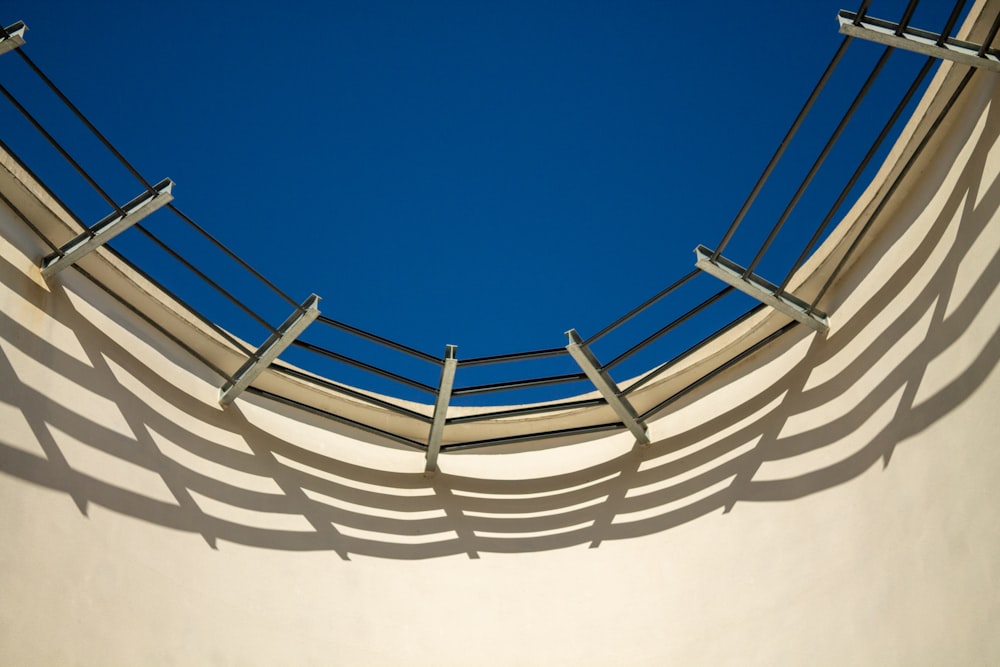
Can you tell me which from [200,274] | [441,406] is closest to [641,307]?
[441,406]

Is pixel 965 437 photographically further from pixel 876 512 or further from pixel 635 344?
pixel 635 344

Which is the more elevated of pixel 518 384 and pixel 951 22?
pixel 951 22

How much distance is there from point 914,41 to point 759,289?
372 centimetres

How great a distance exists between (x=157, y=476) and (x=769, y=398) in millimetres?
8449

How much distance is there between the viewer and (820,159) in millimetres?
11961

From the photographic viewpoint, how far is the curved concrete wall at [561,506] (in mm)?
11070

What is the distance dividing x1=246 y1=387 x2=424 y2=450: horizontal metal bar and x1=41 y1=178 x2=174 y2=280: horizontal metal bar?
310 cm

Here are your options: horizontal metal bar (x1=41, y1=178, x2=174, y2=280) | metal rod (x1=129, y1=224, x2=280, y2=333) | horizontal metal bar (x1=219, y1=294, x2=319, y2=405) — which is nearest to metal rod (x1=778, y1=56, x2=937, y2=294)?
horizontal metal bar (x1=219, y1=294, x2=319, y2=405)

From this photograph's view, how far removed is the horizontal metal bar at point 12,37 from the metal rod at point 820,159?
9132 mm

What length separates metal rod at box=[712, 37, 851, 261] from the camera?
11258 mm

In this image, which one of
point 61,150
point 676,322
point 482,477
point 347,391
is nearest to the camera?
point 61,150

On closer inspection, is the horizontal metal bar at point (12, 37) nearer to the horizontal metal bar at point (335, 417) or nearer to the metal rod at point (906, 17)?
the horizontal metal bar at point (335, 417)

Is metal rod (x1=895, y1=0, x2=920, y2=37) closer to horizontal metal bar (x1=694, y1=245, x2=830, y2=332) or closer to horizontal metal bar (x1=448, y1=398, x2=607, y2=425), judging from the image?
horizontal metal bar (x1=694, y1=245, x2=830, y2=332)

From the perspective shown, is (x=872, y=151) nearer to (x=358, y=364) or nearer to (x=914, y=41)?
(x=914, y=41)
